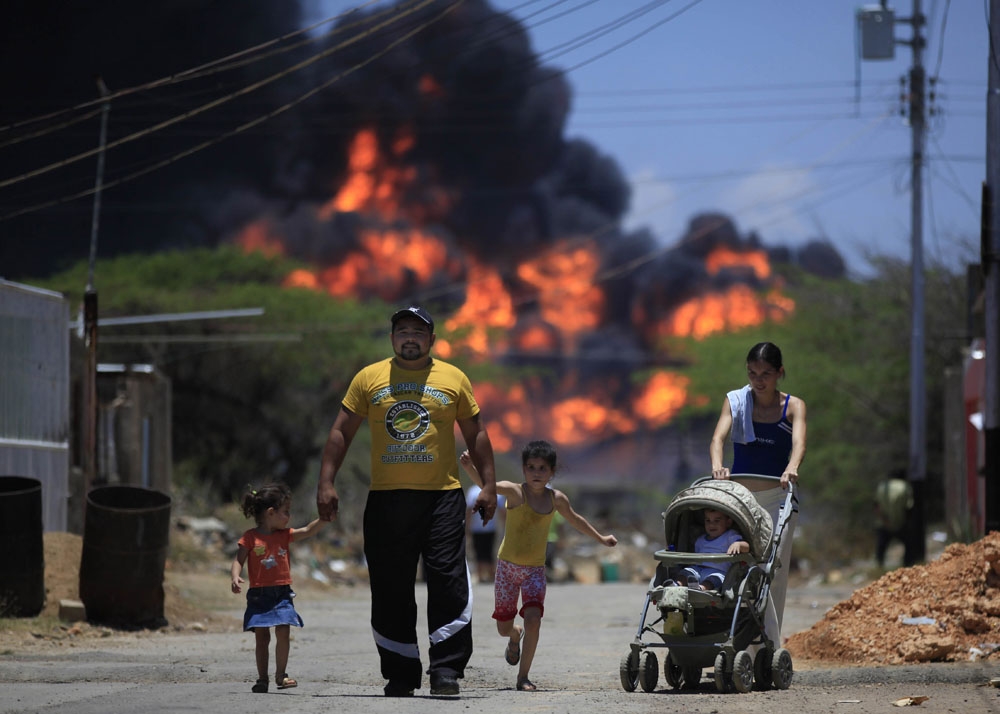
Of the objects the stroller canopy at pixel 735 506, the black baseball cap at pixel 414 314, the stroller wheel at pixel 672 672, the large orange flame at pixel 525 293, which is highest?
the large orange flame at pixel 525 293

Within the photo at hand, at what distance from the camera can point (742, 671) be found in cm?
834

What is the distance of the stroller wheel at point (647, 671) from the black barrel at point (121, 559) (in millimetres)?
6466

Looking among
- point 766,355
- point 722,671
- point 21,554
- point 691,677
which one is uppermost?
point 766,355

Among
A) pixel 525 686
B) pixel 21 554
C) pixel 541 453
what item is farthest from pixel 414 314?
pixel 21 554

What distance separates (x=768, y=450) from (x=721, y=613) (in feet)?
4.47

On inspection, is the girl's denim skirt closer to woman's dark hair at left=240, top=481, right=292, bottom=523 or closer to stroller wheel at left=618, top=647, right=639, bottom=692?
woman's dark hair at left=240, top=481, right=292, bottom=523

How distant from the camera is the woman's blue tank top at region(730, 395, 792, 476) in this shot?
31.2ft

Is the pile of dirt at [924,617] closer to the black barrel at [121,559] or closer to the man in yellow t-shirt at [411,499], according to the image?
the man in yellow t-shirt at [411,499]

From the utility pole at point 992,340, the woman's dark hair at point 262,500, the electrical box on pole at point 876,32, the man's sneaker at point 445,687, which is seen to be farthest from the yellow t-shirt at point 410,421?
the electrical box on pole at point 876,32

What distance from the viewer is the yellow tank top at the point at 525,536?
355 inches

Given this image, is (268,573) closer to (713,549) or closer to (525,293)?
(713,549)

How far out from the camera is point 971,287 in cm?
2884

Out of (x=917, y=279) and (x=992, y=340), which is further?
(x=917, y=279)

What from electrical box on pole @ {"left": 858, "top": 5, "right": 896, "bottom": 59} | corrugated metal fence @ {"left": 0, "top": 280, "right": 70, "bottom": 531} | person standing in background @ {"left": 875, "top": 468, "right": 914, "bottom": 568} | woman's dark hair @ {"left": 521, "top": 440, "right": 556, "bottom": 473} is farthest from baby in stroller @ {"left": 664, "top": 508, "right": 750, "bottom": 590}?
electrical box on pole @ {"left": 858, "top": 5, "right": 896, "bottom": 59}
